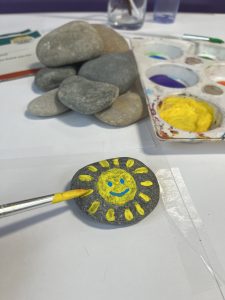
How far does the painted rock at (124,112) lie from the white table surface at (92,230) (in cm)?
1

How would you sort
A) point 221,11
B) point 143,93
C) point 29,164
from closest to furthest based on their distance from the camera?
1. point 29,164
2. point 143,93
3. point 221,11

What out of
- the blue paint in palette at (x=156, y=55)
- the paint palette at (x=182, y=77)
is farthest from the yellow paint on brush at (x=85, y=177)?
the blue paint in palette at (x=156, y=55)

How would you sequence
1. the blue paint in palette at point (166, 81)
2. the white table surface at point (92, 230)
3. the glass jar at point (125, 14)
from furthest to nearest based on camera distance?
the glass jar at point (125, 14), the blue paint in palette at point (166, 81), the white table surface at point (92, 230)

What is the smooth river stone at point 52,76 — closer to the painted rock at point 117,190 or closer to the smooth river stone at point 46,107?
the smooth river stone at point 46,107

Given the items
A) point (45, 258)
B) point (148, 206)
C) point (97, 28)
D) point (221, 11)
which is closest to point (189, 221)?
point (148, 206)

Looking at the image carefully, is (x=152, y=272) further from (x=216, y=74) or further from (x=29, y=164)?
(x=216, y=74)

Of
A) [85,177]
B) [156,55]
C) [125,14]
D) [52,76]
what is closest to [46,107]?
[52,76]

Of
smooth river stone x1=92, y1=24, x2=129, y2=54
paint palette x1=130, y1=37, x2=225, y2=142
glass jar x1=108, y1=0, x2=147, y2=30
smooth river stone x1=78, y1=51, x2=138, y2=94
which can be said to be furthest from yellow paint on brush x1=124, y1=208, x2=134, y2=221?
glass jar x1=108, y1=0, x2=147, y2=30

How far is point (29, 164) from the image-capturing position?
1.30 feet

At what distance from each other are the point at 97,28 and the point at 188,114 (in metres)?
0.26

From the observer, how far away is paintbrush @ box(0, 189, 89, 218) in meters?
0.31

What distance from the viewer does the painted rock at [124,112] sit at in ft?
1.50

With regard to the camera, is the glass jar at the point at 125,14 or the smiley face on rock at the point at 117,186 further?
the glass jar at the point at 125,14

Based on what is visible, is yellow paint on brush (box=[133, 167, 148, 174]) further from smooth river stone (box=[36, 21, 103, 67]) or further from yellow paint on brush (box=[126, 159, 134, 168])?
smooth river stone (box=[36, 21, 103, 67])
